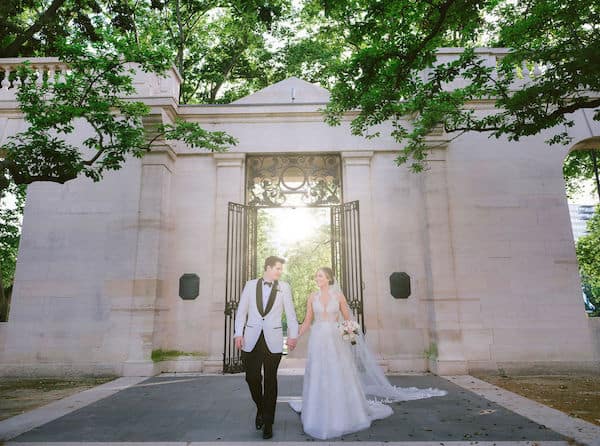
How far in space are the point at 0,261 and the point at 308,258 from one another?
17.8 meters

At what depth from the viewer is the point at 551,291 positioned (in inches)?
333

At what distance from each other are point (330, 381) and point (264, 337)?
0.96 metres

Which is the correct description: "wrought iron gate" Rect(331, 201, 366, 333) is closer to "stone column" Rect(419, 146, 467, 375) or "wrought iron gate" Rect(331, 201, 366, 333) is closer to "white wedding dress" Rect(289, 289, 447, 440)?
"stone column" Rect(419, 146, 467, 375)

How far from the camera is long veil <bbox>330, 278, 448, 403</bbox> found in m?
5.82

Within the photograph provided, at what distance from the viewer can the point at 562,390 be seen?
658 centimetres

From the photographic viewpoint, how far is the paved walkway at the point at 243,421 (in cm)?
401

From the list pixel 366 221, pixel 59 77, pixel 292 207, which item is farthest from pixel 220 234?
pixel 59 77

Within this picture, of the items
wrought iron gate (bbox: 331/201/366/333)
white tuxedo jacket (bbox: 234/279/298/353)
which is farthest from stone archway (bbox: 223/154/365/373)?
white tuxedo jacket (bbox: 234/279/298/353)

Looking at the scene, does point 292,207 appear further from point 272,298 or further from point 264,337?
point 264,337

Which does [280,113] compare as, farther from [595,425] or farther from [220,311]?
[595,425]

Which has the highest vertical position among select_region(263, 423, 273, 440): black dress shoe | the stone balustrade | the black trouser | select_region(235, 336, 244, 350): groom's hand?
the stone balustrade

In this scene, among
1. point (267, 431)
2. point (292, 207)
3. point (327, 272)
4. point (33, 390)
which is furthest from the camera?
point (292, 207)

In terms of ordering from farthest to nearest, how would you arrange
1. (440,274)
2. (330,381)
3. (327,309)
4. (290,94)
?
(290,94) < (440,274) < (327,309) < (330,381)

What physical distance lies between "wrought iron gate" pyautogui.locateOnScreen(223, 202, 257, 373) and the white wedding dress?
3.73m
